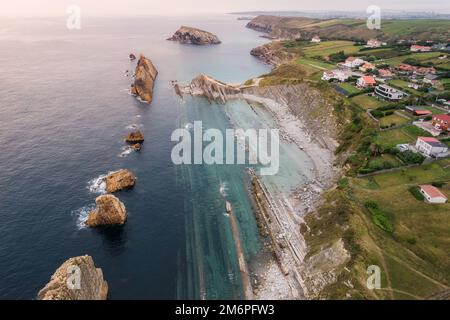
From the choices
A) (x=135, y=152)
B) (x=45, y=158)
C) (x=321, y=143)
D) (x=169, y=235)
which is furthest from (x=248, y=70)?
(x=169, y=235)

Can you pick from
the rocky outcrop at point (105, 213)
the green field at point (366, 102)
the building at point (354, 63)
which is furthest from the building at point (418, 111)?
the rocky outcrop at point (105, 213)

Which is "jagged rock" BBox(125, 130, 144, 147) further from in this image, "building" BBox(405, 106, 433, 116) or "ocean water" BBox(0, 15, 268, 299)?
"building" BBox(405, 106, 433, 116)

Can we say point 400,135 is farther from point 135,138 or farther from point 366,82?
point 135,138

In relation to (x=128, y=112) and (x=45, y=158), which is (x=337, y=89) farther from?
(x=45, y=158)

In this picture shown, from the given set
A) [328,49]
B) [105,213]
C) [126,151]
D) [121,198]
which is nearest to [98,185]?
[121,198]

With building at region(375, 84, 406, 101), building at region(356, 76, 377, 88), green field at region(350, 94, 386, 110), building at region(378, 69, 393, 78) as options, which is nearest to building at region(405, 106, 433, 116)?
green field at region(350, 94, 386, 110)

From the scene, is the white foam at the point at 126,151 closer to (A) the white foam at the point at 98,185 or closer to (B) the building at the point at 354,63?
(A) the white foam at the point at 98,185
